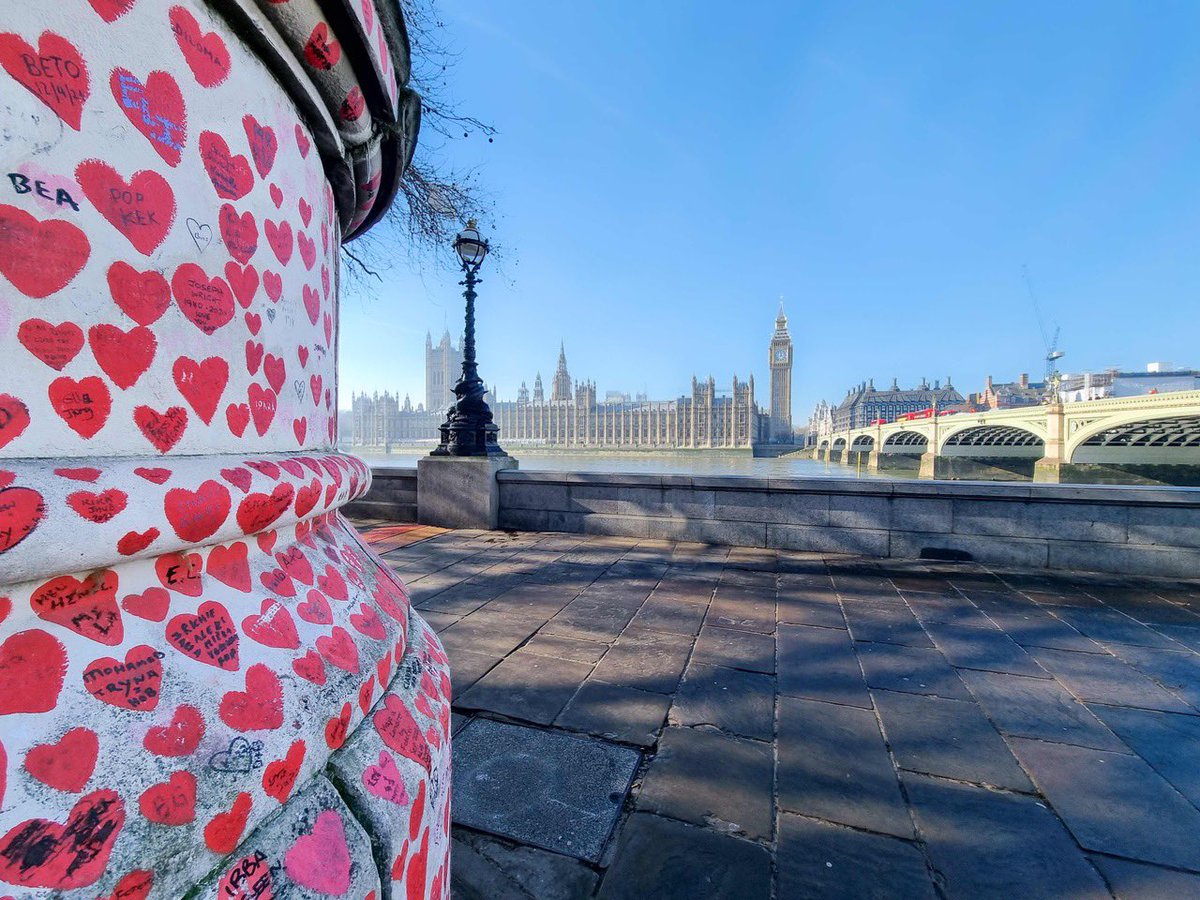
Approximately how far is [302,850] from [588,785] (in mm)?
1551

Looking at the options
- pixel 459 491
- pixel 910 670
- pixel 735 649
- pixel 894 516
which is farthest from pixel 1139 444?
pixel 735 649

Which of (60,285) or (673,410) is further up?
(673,410)

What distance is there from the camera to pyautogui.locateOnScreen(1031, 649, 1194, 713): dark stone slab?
2598 millimetres

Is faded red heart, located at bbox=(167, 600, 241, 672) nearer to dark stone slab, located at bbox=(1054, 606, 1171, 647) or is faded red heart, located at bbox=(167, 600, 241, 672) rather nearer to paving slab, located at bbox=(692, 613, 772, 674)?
paving slab, located at bbox=(692, 613, 772, 674)

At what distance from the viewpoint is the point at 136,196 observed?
2.10ft

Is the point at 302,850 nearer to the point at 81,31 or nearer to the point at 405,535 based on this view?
the point at 81,31

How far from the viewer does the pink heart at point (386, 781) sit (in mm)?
774

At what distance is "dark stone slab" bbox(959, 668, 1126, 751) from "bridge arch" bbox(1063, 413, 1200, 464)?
141ft

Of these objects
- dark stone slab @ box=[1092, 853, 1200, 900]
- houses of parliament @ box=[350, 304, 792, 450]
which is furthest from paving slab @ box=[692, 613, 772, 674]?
houses of parliament @ box=[350, 304, 792, 450]

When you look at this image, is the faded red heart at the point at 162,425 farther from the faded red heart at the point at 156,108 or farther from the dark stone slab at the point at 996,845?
the dark stone slab at the point at 996,845

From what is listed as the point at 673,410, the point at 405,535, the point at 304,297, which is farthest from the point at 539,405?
the point at 304,297

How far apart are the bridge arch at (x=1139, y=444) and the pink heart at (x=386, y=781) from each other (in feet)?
151

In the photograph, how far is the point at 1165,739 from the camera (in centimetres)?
229

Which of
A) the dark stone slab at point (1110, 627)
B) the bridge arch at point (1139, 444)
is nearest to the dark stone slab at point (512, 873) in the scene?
the dark stone slab at point (1110, 627)
